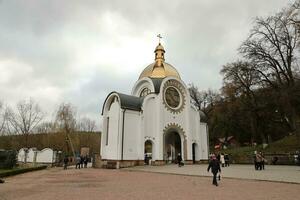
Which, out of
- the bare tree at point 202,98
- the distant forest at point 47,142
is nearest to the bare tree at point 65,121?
the distant forest at point 47,142

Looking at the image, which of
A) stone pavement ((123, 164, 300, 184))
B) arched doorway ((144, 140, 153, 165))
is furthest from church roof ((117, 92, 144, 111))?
stone pavement ((123, 164, 300, 184))

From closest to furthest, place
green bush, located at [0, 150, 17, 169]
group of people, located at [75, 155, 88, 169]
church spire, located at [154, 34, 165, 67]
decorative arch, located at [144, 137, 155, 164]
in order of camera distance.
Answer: green bush, located at [0, 150, 17, 169]
decorative arch, located at [144, 137, 155, 164]
group of people, located at [75, 155, 88, 169]
church spire, located at [154, 34, 165, 67]

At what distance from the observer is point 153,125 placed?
31547mm

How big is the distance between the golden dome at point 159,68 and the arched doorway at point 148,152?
29.7ft

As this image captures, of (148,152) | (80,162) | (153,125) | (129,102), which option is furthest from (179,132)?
(80,162)

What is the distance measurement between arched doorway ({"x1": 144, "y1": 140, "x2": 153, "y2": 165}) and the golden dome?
904 cm

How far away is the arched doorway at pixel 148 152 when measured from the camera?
30.9 meters

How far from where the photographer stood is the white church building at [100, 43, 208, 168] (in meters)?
29.6

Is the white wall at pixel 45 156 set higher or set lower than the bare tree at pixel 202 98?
lower

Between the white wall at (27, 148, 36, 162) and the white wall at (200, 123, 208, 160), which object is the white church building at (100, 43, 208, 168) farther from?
the white wall at (27, 148, 36, 162)

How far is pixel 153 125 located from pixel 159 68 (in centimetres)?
909

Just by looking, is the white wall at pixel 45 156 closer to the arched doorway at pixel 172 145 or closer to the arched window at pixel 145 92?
the arched window at pixel 145 92

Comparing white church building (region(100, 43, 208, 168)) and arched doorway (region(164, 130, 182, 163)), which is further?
arched doorway (region(164, 130, 182, 163))

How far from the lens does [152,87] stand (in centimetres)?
3350
